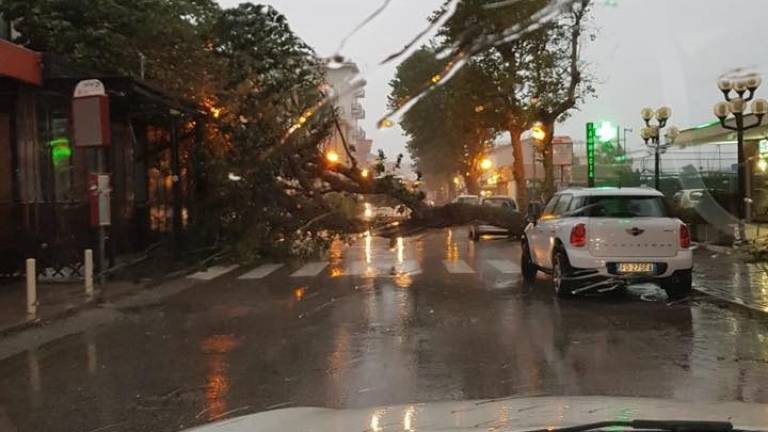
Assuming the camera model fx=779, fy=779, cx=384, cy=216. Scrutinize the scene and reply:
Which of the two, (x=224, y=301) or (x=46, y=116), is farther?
(x=46, y=116)

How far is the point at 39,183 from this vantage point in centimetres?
1616

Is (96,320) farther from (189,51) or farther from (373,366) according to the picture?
(189,51)

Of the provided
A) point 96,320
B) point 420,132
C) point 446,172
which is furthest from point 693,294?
point 446,172

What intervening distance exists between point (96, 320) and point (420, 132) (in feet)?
111

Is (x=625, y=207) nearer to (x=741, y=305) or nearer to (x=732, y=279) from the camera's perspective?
(x=741, y=305)

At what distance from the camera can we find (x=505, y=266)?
17.3 meters

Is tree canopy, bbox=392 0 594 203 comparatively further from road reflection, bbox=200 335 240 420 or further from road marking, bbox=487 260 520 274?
road reflection, bbox=200 335 240 420

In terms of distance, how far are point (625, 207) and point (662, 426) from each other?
972 cm

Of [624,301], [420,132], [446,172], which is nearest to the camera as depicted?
[624,301]

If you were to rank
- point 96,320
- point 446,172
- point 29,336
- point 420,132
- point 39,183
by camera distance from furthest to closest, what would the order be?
point 446,172 < point 420,132 < point 39,183 < point 96,320 < point 29,336

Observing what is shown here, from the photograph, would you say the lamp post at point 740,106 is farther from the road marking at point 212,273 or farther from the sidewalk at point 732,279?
the road marking at point 212,273

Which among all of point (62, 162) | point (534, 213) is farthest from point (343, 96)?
point (62, 162)

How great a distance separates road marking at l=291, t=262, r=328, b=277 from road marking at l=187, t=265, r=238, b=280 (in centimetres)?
167

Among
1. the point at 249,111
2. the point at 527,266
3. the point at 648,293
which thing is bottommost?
the point at 648,293
